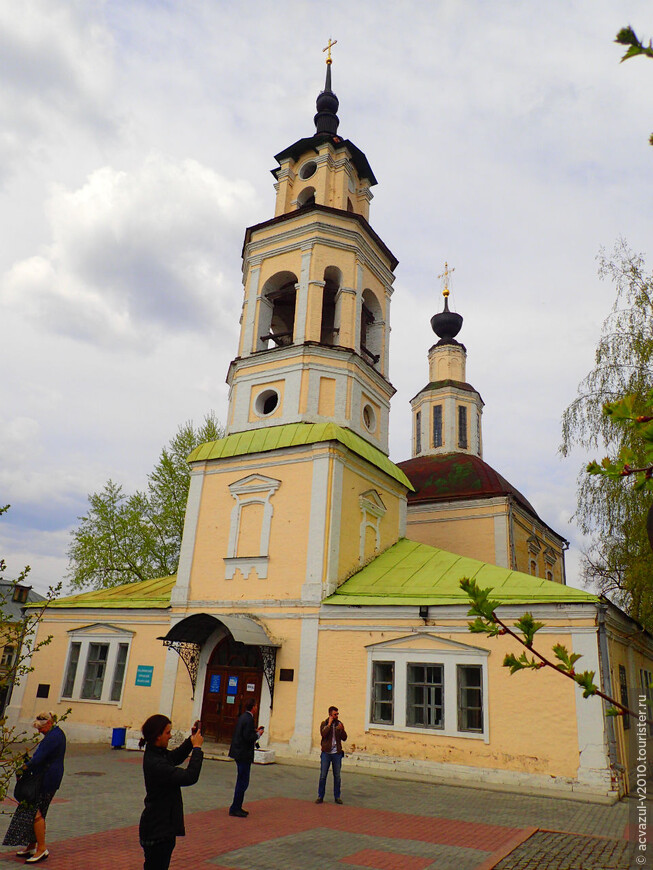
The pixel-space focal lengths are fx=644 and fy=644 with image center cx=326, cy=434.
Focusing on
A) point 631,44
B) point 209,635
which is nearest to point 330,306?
point 209,635

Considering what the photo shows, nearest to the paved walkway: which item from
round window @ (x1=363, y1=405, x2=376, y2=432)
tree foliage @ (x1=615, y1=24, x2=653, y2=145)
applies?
tree foliage @ (x1=615, y1=24, x2=653, y2=145)

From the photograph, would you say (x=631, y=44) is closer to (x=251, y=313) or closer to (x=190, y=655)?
(x=190, y=655)

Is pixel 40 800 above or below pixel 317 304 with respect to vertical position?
below

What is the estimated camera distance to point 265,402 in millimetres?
19188

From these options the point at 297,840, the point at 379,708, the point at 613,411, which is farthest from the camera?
the point at 379,708

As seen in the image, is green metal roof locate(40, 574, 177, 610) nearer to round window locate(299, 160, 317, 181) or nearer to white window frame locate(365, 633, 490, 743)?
white window frame locate(365, 633, 490, 743)

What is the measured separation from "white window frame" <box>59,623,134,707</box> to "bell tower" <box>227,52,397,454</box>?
667 centimetres

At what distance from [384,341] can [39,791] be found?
16.3 metres

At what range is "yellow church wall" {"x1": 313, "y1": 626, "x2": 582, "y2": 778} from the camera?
11.8 metres

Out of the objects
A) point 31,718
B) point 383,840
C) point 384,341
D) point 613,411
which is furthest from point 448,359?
point 613,411

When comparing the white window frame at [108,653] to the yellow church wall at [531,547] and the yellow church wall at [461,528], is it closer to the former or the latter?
the yellow church wall at [461,528]

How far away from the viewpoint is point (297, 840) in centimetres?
759

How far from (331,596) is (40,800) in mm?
9198

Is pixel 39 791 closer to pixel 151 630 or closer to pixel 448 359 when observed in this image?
pixel 151 630
